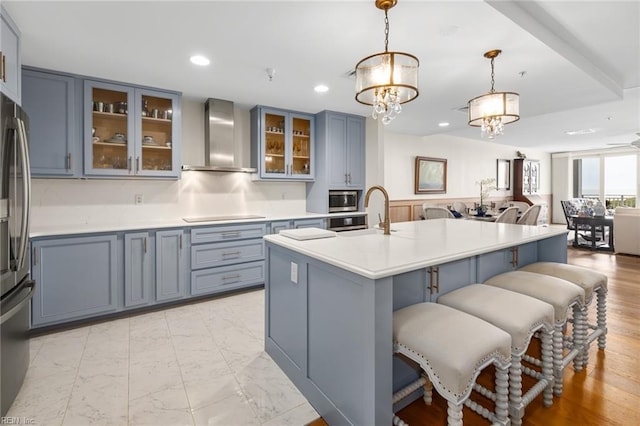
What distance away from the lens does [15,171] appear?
1821 mm

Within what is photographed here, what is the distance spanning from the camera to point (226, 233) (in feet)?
11.9

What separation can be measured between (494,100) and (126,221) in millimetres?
3915

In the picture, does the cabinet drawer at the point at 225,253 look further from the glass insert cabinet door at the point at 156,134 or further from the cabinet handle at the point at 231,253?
the glass insert cabinet door at the point at 156,134

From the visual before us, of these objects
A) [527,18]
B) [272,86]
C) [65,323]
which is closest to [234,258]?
[65,323]

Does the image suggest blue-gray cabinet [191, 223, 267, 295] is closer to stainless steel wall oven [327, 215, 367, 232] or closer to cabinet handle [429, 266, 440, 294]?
stainless steel wall oven [327, 215, 367, 232]

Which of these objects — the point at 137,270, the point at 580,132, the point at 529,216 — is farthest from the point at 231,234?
the point at 580,132

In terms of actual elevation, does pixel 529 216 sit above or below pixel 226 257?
above

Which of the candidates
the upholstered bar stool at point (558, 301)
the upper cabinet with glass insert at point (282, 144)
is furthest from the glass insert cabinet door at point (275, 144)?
the upholstered bar stool at point (558, 301)

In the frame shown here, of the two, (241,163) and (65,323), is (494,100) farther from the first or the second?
(65,323)

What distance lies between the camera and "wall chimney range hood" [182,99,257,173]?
3789mm

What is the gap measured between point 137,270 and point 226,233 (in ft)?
3.12

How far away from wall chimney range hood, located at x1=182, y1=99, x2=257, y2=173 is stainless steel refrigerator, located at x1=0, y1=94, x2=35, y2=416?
1.89m

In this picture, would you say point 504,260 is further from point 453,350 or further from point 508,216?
point 508,216

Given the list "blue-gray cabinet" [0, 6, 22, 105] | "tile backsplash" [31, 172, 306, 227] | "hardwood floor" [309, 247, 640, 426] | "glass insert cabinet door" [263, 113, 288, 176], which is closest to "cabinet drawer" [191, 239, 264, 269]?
"tile backsplash" [31, 172, 306, 227]
